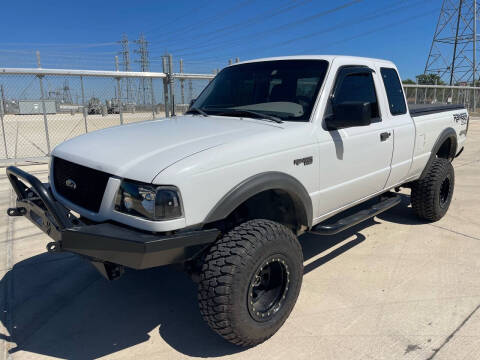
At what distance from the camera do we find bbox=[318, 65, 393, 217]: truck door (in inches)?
129

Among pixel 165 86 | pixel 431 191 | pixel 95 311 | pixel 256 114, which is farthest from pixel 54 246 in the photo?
pixel 165 86

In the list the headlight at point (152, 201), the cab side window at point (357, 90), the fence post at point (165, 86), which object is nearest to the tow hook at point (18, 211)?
the headlight at point (152, 201)

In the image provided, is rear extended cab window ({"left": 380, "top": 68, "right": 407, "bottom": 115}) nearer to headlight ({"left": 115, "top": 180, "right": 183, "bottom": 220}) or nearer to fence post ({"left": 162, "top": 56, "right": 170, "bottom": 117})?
headlight ({"left": 115, "top": 180, "right": 183, "bottom": 220})

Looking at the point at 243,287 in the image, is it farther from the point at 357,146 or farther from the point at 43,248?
the point at 43,248

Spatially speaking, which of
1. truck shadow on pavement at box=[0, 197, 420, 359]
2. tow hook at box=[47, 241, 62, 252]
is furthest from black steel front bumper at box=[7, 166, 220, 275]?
truck shadow on pavement at box=[0, 197, 420, 359]

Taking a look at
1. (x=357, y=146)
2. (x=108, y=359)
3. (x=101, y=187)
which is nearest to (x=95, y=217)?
(x=101, y=187)

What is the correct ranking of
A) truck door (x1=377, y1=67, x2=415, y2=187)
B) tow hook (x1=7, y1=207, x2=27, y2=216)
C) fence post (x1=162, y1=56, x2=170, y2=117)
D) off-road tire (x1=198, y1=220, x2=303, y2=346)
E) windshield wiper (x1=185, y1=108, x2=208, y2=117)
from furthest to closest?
fence post (x1=162, y1=56, x2=170, y2=117), truck door (x1=377, y1=67, x2=415, y2=187), windshield wiper (x1=185, y1=108, x2=208, y2=117), tow hook (x1=7, y1=207, x2=27, y2=216), off-road tire (x1=198, y1=220, x2=303, y2=346)

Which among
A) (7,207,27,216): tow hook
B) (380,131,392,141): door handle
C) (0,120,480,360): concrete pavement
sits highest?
(380,131,392,141): door handle

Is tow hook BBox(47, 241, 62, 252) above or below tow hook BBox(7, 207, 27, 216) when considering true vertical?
below

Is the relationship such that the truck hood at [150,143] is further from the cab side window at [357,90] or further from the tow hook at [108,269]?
the cab side window at [357,90]

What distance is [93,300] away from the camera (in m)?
3.38

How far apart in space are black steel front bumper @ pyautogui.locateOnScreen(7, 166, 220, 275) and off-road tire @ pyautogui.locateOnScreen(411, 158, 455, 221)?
340cm

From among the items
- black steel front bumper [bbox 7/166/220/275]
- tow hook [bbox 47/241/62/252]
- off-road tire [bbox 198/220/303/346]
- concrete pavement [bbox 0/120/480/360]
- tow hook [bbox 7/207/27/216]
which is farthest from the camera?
tow hook [bbox 7/207/27/216]

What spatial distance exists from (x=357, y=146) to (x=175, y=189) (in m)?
1.91
